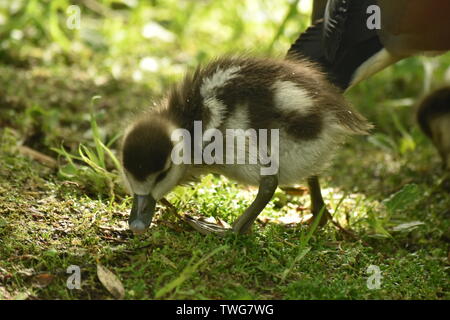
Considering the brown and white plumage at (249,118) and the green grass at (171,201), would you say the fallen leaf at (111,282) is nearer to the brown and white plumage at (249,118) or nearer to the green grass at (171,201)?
the green grass at (171,201)

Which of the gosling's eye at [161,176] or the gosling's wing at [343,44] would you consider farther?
the gosling's wing at [343,44]

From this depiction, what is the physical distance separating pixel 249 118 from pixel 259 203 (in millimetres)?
340

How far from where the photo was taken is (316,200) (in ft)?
10.8

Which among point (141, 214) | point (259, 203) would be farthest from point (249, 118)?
point (141, 214)

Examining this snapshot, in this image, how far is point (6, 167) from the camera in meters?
3.42

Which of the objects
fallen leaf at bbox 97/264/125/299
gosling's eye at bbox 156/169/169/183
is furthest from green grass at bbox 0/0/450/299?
gosling's eye at bbox 156/169/169/183

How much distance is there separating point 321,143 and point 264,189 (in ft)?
0.94

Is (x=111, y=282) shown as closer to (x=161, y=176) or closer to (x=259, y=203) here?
(x=161, y=176)

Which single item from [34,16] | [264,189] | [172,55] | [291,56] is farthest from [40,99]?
[264,189]

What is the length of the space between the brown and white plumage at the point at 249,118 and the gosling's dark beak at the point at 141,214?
31mm

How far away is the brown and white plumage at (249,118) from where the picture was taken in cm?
271

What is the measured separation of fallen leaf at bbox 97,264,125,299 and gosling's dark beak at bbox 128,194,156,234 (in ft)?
0.67

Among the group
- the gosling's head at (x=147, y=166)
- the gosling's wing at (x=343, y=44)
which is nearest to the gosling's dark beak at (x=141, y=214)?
the gosling's head at (x=147, y=166)

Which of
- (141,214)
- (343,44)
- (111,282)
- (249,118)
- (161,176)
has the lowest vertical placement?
(111,282)
